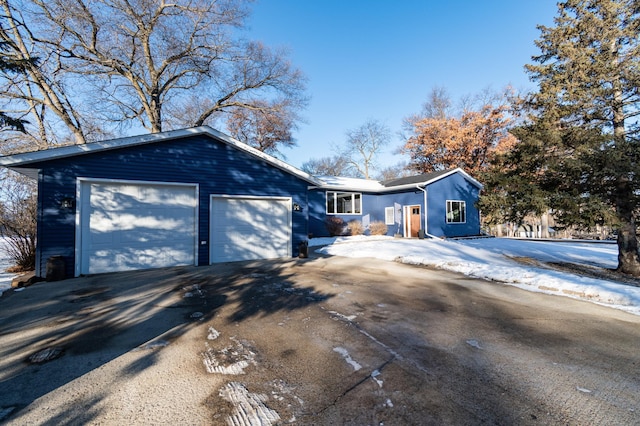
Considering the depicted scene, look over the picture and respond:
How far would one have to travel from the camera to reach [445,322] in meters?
3.88

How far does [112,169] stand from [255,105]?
1292 centimetres

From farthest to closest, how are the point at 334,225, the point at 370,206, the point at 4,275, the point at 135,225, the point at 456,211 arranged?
the point at 370,206
the point at 456,211
the point at 334,225
the point at 135,225
the point at 4,275

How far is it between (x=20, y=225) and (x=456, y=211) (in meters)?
19.8

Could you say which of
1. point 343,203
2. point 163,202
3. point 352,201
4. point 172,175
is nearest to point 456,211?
point 352,201

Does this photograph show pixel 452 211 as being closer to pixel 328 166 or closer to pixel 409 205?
pixel 409 205

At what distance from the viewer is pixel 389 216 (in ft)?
59.1

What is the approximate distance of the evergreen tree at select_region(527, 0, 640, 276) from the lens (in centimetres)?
786

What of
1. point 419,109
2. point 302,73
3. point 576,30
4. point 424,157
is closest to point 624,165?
point 576,30

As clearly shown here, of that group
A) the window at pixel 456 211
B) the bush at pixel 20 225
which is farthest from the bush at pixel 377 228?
the bush at pixel 20 225

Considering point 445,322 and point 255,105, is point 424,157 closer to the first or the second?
point 255,105

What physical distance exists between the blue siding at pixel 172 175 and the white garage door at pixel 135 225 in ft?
0.75

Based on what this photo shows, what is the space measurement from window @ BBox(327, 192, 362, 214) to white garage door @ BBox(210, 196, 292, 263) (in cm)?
656

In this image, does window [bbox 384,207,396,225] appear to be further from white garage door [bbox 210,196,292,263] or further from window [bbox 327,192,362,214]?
white garage door [bbox 210,196,292,263]

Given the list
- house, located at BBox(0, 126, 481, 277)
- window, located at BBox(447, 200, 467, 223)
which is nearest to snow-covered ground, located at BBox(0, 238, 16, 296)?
house, located at BBox(0, 126, 481, 277)
